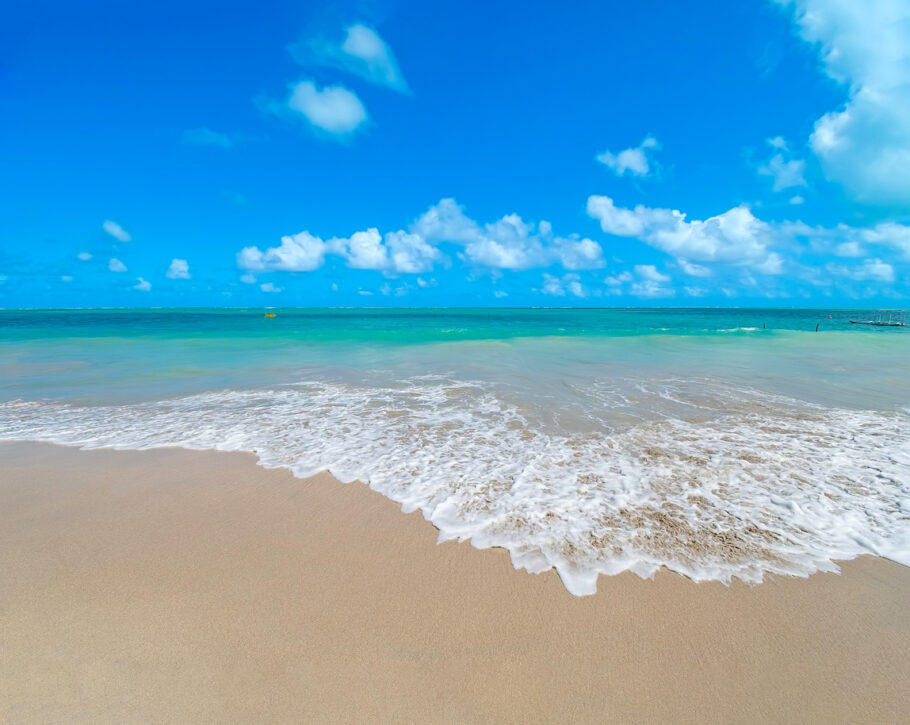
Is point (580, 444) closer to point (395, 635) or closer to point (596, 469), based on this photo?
point (596, 469)

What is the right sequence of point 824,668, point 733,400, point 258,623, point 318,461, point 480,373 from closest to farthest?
1. point 824,668
2. point 258,623
3. point 318,461
4. point 733,400
5. point 480,373

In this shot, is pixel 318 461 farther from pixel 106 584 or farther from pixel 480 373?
pixel 480 373

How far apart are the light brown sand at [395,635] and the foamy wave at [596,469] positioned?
374mm

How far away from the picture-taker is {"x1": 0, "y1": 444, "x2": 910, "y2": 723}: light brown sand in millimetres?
2434

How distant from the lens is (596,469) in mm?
5691

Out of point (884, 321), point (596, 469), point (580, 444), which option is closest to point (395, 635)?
point (596, 469)

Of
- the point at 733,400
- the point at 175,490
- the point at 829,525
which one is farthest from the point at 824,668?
the point at 733,400

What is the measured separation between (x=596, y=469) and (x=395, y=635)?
12.0ft

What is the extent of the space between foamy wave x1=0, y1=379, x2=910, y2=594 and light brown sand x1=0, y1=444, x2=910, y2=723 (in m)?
0.37

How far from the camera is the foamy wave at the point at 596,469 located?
12.8 ft

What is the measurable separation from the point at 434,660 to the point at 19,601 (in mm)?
3246

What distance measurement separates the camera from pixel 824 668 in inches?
105

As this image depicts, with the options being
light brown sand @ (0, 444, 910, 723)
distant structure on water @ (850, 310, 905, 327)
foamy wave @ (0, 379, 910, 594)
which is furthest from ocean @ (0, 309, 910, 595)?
distant structure on water @ (850, 310, 905, 327)

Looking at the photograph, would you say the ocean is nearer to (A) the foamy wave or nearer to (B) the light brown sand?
(A) the foamy wave
